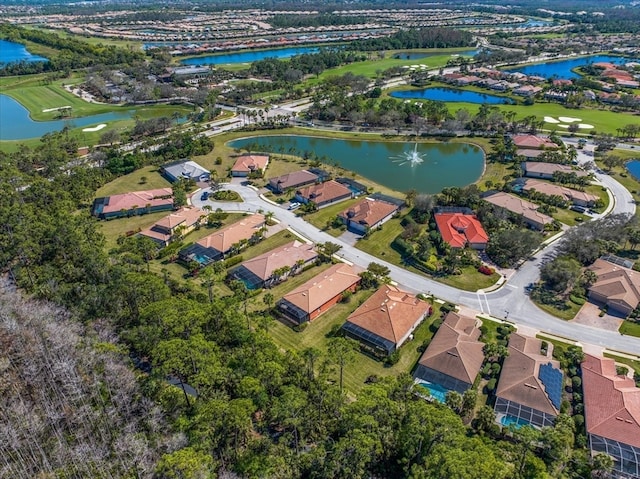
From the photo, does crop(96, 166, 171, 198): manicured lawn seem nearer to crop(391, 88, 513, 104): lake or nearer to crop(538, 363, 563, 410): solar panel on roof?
crop(538, 363, 563, 410): solar panel on roof

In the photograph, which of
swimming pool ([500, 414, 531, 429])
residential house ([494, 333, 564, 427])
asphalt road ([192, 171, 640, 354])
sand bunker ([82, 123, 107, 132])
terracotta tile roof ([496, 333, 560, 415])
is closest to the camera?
swimming pool ([500, 414, 531, 429])

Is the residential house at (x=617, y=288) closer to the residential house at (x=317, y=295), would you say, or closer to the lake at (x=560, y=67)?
the residential house at (x=317, y=295)

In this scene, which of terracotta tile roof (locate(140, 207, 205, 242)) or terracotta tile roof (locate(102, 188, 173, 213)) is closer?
terracotta tile roof (locate(140, 207, 205, 242))

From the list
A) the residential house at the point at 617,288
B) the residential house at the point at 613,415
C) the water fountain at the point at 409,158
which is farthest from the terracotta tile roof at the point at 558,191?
the residential house at the point at 613,415

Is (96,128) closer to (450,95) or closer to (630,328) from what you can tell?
(450,95)

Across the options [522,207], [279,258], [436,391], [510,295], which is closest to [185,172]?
[279,258]

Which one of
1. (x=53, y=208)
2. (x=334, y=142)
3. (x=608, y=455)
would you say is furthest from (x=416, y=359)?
(x=334, y=142)

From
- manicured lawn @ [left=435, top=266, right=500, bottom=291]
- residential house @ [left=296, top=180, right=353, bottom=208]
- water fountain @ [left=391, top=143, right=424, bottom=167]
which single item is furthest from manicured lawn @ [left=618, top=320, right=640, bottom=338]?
water fountain @ [left=391, top=143, right=424, bottom=167]
